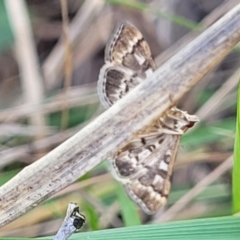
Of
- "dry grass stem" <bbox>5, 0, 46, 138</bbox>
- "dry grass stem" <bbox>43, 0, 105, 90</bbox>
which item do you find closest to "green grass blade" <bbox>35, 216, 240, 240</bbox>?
"dry grass stem" <bbox>5, 0, 46, 138</bbox>

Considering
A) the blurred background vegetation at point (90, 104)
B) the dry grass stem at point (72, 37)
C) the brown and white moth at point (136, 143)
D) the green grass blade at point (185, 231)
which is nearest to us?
the green grass blade at point (185, 231)

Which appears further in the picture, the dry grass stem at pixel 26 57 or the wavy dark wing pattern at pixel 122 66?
the dry grass stem at pixel 26 57

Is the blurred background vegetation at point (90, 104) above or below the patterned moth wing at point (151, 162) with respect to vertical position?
above

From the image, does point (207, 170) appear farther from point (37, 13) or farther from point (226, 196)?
point (37, 13)

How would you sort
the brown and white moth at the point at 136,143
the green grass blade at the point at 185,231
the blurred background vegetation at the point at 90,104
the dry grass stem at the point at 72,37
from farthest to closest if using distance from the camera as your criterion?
the dry grass stem at the point at 72,37, the blurred background vegetation at the point at 90,104, the brown and white moth at the point at 136,143, the green grass blade at the point at 185,231

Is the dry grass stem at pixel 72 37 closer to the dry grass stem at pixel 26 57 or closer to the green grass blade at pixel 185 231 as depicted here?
the dry grass stem at pixel 26 57

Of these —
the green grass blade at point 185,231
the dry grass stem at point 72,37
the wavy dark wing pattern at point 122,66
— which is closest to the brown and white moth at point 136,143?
the wavy dark wing pattern at point 122,66

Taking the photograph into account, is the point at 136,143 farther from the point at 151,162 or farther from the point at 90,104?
the point at 90,104
